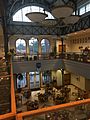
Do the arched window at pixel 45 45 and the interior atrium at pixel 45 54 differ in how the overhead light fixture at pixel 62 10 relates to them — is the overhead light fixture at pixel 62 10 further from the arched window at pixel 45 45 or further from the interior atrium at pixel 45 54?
the arched window at pixel 45 45

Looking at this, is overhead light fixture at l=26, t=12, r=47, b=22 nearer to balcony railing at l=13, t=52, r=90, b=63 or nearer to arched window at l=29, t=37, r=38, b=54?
balcony railing at l=13, t=52, r=90, b=63

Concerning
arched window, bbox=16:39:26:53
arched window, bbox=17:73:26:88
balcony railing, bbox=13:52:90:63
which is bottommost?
arched window, bbox=17:73:26:88

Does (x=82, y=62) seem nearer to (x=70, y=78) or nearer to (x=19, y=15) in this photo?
(x=70, y=78)

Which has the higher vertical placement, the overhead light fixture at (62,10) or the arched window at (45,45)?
the overhead light fixture at (62,10)

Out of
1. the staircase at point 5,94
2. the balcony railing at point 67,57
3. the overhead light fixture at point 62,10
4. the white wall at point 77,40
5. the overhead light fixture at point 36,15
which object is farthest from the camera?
the white wall at point 77,40

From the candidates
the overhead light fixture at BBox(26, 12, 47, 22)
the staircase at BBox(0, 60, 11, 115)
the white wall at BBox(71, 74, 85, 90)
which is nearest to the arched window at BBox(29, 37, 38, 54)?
the white wall at BBox(71, 74, 85, 90)

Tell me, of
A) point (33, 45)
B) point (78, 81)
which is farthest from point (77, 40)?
point (33, 45)

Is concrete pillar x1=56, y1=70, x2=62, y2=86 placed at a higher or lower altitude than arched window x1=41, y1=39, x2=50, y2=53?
lower

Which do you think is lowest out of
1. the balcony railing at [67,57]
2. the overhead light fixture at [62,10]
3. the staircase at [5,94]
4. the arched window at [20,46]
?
the staircase at [5,94]

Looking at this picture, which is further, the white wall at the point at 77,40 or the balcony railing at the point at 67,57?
the white wall at the point at 77,40

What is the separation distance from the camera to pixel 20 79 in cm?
2175

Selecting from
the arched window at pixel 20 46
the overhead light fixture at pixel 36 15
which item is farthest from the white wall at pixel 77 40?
the overhead light fixture at pixel 36 15

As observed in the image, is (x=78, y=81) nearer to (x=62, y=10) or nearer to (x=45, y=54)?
(x=45, y=54)

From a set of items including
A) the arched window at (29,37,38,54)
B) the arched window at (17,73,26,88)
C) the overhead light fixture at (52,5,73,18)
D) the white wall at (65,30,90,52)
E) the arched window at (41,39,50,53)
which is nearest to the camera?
the overhead light fixture at (52,5,73,18)
